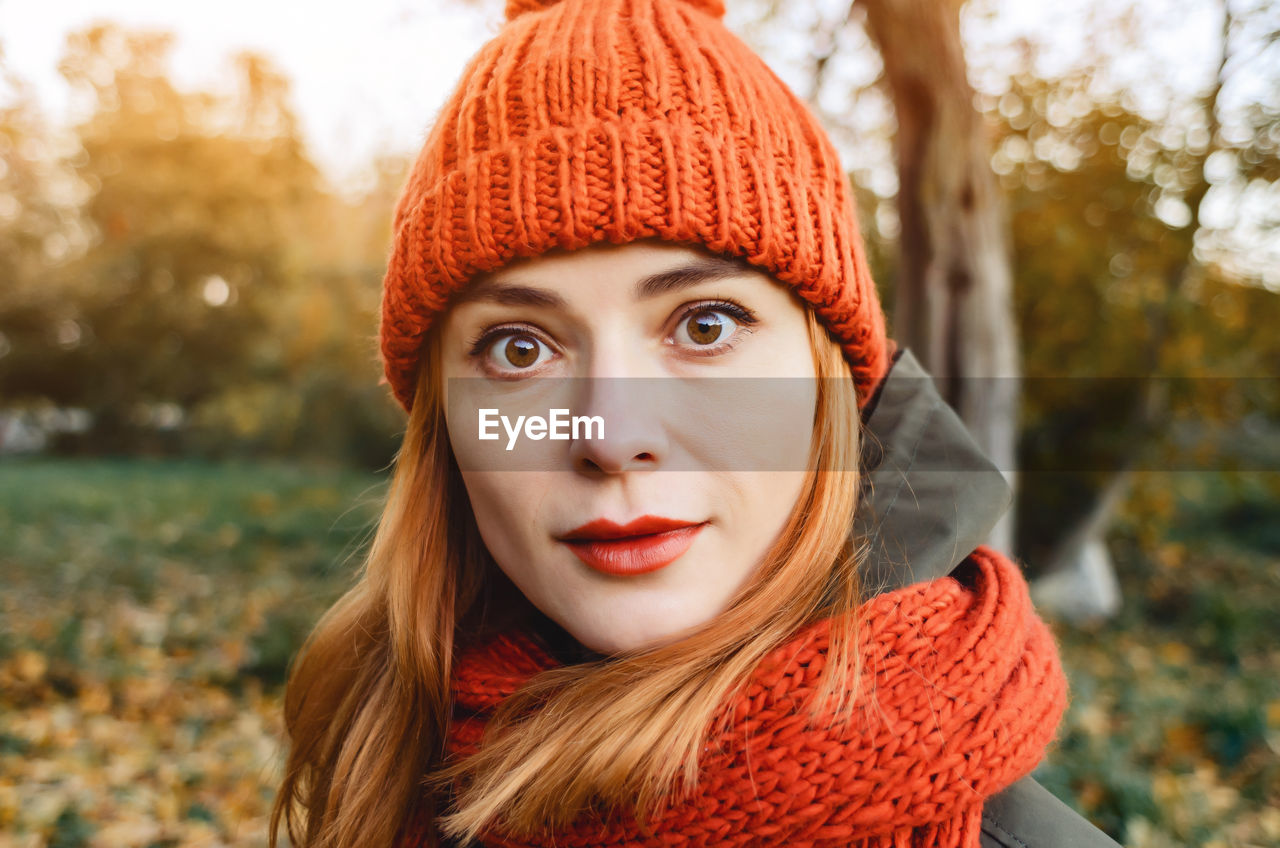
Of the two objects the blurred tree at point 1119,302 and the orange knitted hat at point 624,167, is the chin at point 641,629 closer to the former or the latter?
the orange knitted hat at point 624,167

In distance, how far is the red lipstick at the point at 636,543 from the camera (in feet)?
4.32

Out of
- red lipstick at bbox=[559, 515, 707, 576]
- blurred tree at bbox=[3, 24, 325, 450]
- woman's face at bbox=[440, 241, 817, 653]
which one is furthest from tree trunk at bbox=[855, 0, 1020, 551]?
blurred tree at bbox=[3, 24, 325, 450]

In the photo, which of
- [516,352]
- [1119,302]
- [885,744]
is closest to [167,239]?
[1119,302]

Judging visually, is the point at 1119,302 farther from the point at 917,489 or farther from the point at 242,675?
the point at 242,675

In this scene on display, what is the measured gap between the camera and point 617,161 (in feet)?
4.49

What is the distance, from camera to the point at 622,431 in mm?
1253

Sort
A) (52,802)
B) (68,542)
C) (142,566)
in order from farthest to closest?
(68,542), (142,566), (52,802)

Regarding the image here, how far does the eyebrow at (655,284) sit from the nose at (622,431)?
0.16 m

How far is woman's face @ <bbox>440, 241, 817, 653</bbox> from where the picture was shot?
1.32 meters

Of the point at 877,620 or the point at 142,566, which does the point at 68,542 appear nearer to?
the point at 142,566

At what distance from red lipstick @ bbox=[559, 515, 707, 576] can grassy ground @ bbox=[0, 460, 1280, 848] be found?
1.14 metres

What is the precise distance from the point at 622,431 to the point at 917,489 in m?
0.73

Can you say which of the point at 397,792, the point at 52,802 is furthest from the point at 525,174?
the point at 52,802

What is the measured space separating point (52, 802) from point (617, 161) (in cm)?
377
